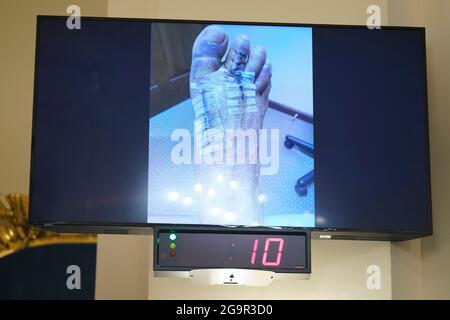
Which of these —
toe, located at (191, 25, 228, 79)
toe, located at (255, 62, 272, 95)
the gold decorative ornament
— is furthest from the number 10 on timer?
the gold decorative ornament

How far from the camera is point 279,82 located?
300 cm

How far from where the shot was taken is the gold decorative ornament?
3391 mm

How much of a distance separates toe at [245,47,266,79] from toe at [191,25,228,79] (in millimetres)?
111

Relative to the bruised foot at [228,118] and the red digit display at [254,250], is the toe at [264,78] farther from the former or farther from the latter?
the red digit display at [254,250]

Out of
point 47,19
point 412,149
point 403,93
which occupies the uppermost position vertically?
point 47,19

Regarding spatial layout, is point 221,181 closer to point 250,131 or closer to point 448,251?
point 250,131

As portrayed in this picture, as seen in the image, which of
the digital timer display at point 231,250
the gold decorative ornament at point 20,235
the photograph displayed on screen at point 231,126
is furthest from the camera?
the gold decorative ornament at point 20,235

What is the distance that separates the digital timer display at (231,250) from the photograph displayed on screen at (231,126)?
0.23 ft

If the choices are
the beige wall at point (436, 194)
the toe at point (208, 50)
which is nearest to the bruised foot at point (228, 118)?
the toe at point (208, 50)

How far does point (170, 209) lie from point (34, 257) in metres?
0.88

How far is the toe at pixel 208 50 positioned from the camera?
298 cm

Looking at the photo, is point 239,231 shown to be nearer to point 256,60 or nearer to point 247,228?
point 247,228

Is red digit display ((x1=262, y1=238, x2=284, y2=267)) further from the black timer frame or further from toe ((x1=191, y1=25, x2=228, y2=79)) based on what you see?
toe ((x1=191, y1=25, x2=228, y2=79))

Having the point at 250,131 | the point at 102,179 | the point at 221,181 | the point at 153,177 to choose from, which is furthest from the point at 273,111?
the point at 102,179
